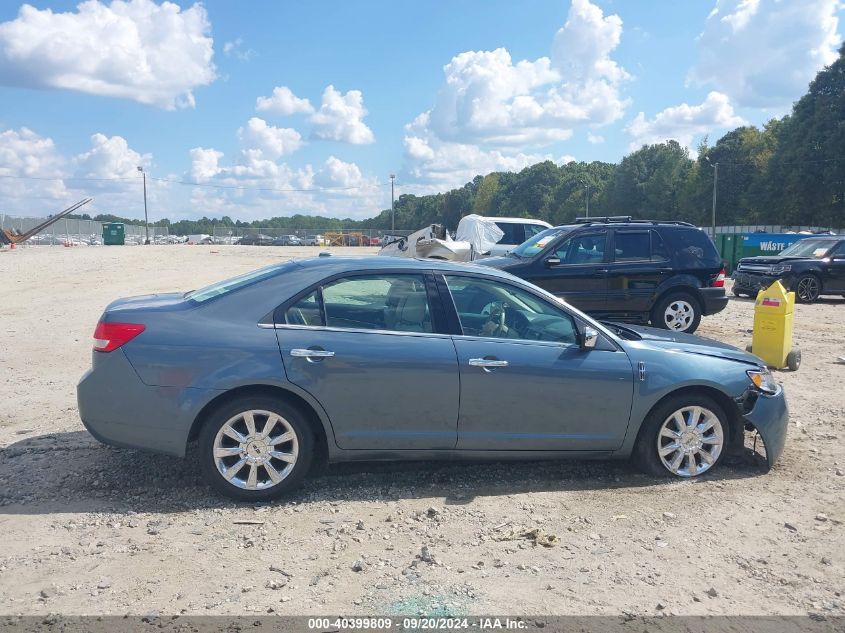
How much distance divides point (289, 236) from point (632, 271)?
78.0 meters

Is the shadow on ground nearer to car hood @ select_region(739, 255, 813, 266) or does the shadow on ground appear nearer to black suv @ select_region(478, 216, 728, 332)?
black suv @ select_region(478, 216, 728, 332)

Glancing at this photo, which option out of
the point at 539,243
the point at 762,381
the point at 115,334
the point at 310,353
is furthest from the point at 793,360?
the point at 115,334

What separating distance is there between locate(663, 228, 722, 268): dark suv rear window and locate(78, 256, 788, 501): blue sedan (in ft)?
20.5

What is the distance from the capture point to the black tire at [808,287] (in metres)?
17.6

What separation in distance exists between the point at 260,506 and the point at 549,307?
2.40m

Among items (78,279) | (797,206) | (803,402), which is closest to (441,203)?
(797,206)

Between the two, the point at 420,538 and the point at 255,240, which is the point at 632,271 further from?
the point at 255,240

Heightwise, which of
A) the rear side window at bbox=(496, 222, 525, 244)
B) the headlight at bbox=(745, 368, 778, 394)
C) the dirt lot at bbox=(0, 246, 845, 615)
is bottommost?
the dirt lot at bbox=(0, 246, 845, 615)

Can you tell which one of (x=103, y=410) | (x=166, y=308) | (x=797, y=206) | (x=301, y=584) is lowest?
(x=301, y=584)

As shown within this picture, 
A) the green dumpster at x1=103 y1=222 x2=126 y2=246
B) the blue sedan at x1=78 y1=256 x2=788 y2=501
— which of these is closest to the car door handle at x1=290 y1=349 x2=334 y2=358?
the blue sedan at x1=78 y1=256 x2=788 y2=501

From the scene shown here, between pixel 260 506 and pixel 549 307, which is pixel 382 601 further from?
pixel 549 307

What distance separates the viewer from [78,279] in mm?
21781

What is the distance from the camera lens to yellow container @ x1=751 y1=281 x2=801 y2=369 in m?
9.05

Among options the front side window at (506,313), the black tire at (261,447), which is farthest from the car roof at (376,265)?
the black tire at (261,447)
